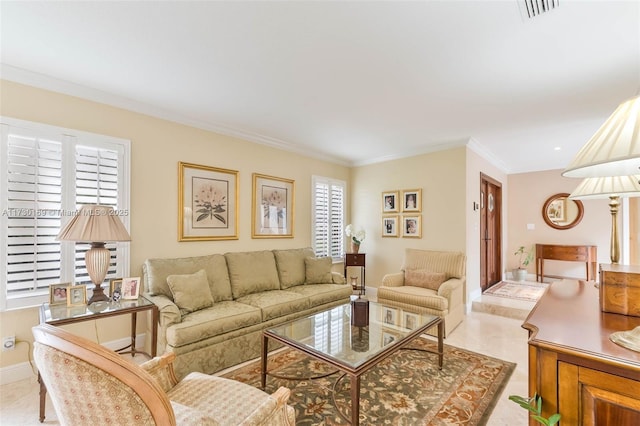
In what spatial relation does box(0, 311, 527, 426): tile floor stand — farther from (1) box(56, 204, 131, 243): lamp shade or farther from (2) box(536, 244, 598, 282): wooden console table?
(2) box(536, 244, 598, 282): wooden console table

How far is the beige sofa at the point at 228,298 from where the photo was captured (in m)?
2.37

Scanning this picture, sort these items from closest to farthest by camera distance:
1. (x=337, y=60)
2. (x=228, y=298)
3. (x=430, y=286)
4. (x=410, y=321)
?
(x=337, y=60)
(x=410, y=321)
(x=228, y=298)
(x=430, y=286)

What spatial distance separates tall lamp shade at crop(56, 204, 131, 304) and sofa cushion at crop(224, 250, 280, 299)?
1.21 meters

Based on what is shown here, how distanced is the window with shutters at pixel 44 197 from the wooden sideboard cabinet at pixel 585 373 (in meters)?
3.21

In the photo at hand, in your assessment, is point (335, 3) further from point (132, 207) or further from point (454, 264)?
point (454, 264)

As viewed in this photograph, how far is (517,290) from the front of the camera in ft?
16.8

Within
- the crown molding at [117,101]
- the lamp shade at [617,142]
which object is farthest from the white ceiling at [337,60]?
the lamp shade at [617,142]

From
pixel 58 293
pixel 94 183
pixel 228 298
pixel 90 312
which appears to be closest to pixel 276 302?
pixel 228 298

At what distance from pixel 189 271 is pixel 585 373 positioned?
306 cm

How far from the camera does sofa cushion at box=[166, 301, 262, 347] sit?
229cm

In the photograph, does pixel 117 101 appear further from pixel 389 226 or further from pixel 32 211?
pixel 389 226

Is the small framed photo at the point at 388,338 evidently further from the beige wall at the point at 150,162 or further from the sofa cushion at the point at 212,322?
the beige wall at the point at 150,162

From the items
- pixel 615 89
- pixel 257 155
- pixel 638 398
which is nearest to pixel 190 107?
pixel 257 155

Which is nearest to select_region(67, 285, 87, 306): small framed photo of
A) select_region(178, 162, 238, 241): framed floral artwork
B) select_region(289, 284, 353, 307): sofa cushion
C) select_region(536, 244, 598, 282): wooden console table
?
select_region(178, 162, 238, 241): framed floral artwork
